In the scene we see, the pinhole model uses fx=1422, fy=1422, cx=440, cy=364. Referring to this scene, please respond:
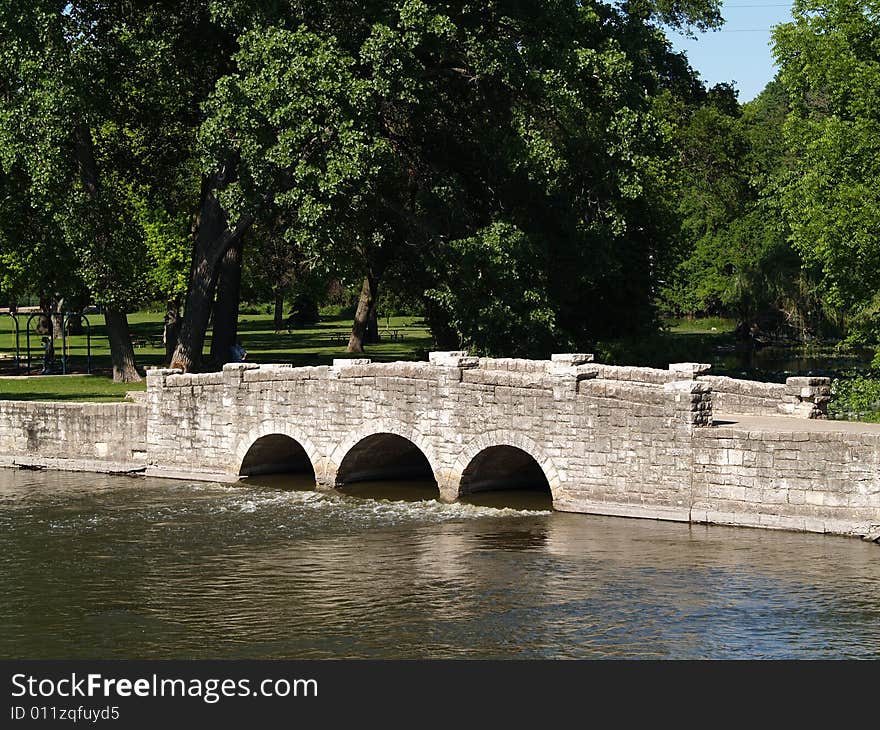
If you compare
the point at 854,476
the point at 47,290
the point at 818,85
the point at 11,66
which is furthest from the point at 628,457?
the point at 47,290

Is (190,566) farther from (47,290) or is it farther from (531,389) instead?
(47,290)

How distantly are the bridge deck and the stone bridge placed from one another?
42 mm

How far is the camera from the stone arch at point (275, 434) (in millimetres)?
26719

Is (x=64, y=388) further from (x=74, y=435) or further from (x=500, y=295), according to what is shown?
(x=500, y=295)

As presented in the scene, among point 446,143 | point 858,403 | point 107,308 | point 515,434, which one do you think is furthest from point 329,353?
point 515,434

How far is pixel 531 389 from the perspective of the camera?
23719mm

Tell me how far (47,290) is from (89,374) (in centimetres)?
300

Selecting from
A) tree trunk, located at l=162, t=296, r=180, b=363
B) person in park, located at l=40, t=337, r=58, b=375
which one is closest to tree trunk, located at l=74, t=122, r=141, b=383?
person in park, located at l=40, t=337, r=58, b=375

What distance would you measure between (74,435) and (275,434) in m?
5.05

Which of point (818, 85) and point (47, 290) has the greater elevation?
point (818, 85)

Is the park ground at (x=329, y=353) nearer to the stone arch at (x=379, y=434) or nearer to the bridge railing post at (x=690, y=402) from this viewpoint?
the bridge railing post at (x=690, y=402)

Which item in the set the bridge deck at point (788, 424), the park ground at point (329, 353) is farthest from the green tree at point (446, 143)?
the bridge deck at point (788, 424)

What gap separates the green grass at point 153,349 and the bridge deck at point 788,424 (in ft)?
51.5

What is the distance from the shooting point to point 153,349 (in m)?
53.7
